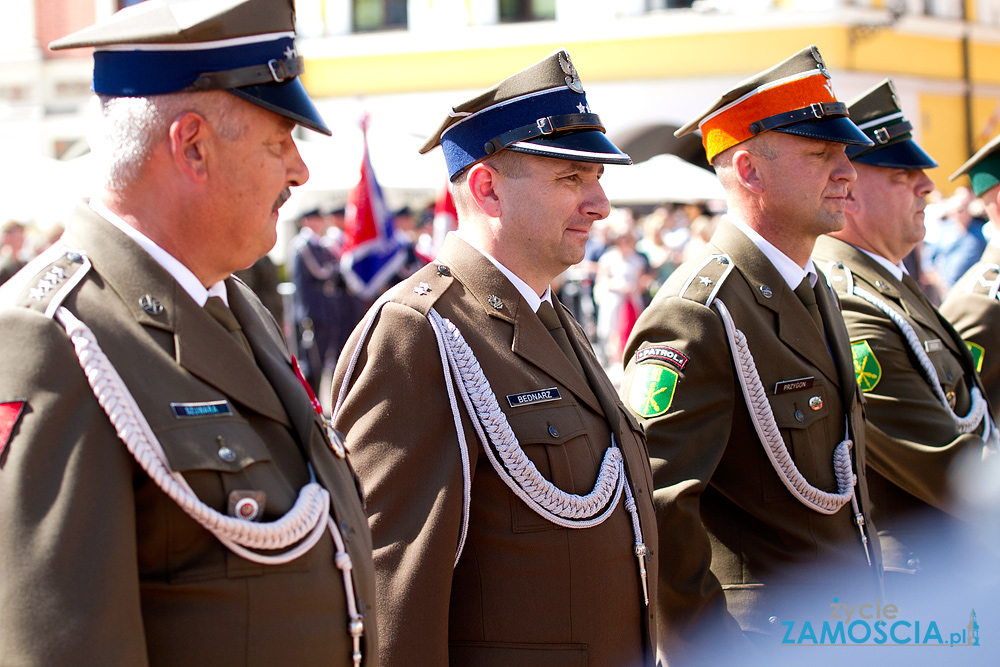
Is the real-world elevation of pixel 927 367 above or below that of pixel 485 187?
below

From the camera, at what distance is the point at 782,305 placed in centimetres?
348

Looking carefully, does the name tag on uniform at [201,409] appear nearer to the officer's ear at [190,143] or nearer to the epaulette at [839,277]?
the officer's ear at [190,143]

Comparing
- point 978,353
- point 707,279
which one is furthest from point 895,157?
point 707,279

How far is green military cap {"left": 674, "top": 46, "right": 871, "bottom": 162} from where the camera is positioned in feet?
11.8

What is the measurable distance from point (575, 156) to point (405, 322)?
23.4 inches

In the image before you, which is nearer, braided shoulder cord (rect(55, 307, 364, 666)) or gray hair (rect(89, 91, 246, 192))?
braided shoulder cord (rect(55, 307, 364, 666))

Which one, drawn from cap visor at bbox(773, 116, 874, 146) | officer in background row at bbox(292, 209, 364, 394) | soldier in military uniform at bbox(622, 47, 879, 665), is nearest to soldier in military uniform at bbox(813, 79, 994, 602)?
soldier in military uniform at bbox(622, 47, 879, 665)

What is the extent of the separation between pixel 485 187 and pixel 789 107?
1.17 metres

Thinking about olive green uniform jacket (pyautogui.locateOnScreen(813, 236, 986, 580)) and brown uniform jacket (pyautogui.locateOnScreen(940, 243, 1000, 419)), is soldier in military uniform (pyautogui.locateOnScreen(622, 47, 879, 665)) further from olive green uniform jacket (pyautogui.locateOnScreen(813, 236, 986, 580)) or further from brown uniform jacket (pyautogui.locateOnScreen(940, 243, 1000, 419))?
brown uniform jacket (pyautogui.locateOnScreen(940, 243, 1000, 419))

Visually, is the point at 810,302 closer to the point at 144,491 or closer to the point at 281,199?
the point at 281,199

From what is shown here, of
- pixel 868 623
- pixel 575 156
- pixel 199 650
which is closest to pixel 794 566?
pixel 868 623

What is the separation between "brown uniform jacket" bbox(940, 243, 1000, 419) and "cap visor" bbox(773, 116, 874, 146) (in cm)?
160

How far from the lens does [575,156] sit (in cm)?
287

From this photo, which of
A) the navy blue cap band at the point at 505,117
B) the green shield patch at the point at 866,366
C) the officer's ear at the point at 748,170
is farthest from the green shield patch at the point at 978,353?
the navy blue cap band at the point at 505,117
